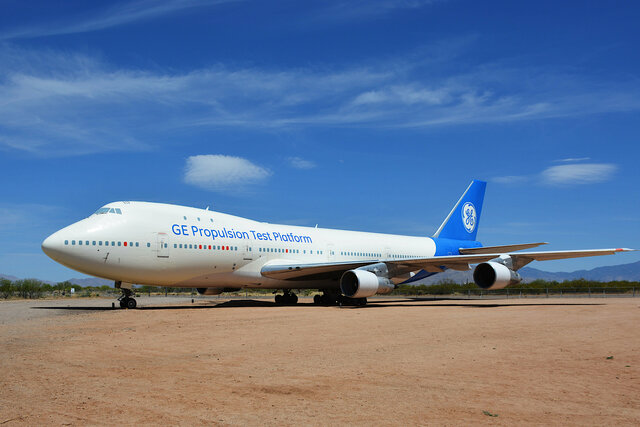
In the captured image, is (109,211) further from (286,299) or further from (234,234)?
(286,299)

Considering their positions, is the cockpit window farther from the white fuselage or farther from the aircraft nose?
the aircraft nose

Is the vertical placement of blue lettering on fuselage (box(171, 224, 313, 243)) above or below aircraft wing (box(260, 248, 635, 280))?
above

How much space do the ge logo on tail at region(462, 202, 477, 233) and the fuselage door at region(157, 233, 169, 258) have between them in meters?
23.0

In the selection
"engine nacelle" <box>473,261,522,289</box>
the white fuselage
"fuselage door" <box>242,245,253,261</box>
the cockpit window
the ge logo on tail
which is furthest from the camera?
the ge logo on tail

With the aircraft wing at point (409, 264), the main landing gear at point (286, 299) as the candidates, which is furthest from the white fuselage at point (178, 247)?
the main landing gear at point (286, 299)

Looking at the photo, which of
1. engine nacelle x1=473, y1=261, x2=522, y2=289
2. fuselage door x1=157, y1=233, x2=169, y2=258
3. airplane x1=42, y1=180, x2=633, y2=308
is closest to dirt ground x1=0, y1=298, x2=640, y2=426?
airplane x1=42, y1=180, x2=633, y2=308

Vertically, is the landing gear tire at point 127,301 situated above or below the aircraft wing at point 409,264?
below

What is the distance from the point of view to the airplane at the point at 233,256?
2011 centimetres

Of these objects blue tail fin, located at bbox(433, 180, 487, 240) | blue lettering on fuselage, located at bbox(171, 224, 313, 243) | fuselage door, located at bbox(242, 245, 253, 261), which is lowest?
fuselage door, located at bbox(242, 245, 253, 261)

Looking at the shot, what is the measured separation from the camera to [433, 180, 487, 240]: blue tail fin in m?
37.5

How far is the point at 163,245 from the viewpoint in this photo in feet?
69.6

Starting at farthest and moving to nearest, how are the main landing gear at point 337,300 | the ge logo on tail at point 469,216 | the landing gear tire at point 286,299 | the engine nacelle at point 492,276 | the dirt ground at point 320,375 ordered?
the ge logo on tail at point 469,216, the landing gear tire at point 286,299, the main landing gear at point 337,300, the engine nacelle at point 492,276, the dirt ground at point 320,375

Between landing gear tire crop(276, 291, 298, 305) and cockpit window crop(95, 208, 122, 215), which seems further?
landing gear tire crop(276, 291, 298, 305)

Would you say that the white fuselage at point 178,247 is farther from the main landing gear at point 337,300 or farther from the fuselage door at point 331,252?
the main landing gear at point 337,300
